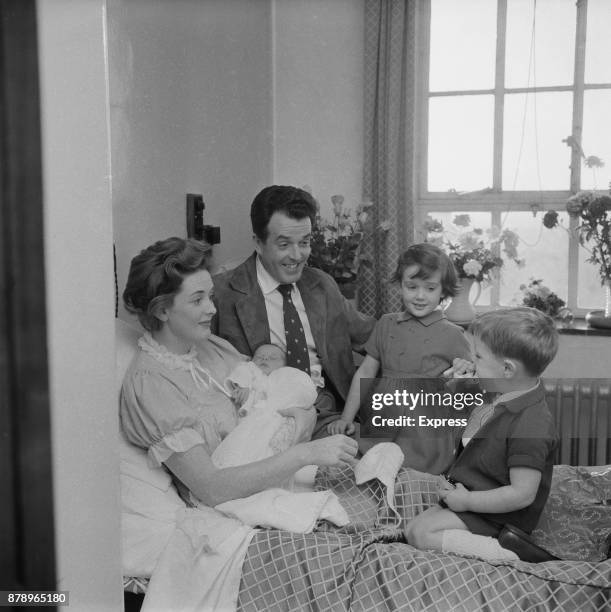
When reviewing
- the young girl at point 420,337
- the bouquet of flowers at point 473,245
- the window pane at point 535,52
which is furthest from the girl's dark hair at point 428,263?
the window pane at point 535,52

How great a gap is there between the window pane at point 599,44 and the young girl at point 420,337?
551mm

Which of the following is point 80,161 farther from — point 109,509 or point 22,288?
point 109,509

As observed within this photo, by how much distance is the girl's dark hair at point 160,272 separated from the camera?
0.98 meters

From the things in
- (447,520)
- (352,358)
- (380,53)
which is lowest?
(447,520)

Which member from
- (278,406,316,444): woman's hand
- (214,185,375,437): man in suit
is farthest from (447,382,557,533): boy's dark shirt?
(214,185,375,437): man in suit

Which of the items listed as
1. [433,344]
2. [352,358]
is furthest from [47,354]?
[352,358]

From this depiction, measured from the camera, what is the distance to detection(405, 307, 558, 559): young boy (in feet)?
2.85

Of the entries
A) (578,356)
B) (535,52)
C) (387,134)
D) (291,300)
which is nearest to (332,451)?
(291,300)

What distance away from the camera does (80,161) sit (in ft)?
2.15

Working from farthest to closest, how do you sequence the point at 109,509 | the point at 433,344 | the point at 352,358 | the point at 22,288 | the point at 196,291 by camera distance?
1. the point at 352,358
2. the point at 433,344
3. the point at 196,291
4. the point at 109,509
5. the point at 22,288

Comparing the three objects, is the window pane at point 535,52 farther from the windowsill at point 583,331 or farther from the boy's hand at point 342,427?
the boy's hand at point 342,427

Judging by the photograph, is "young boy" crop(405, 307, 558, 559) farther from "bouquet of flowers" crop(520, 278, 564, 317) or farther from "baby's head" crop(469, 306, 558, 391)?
"bouquet of flowers" crop(520, 278, 564, 317)

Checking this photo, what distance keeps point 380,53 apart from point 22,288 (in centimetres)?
94

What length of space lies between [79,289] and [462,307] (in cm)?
72
